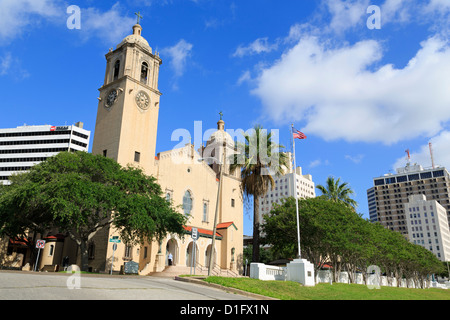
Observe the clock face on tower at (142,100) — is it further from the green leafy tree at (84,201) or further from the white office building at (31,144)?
the white office building at (31,144)

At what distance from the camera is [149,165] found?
38.9 metres

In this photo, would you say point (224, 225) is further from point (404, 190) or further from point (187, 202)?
point (404, 190)

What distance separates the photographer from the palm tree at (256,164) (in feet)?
111

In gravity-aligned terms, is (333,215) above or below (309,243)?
above

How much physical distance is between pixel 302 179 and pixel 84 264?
144555mm

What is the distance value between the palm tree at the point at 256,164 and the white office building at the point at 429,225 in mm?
126024

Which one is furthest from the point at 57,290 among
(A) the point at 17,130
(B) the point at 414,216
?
(B) the point at 414,216

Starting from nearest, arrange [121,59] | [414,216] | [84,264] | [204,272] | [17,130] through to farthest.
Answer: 1. [84,264]
2. [204,272]
3. [121,59]
4. [17,130]
5. [414,216]

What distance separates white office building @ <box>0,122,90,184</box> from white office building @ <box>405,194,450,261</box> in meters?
124

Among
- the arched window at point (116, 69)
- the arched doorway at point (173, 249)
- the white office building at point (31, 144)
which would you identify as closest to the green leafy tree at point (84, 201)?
the arched doorway at point (173, 249)

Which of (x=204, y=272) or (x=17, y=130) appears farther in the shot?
(x=17, y=130)

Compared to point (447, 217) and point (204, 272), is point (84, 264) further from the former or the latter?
point (447, 217)

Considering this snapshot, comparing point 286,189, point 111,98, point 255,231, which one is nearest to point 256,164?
point 255,231
